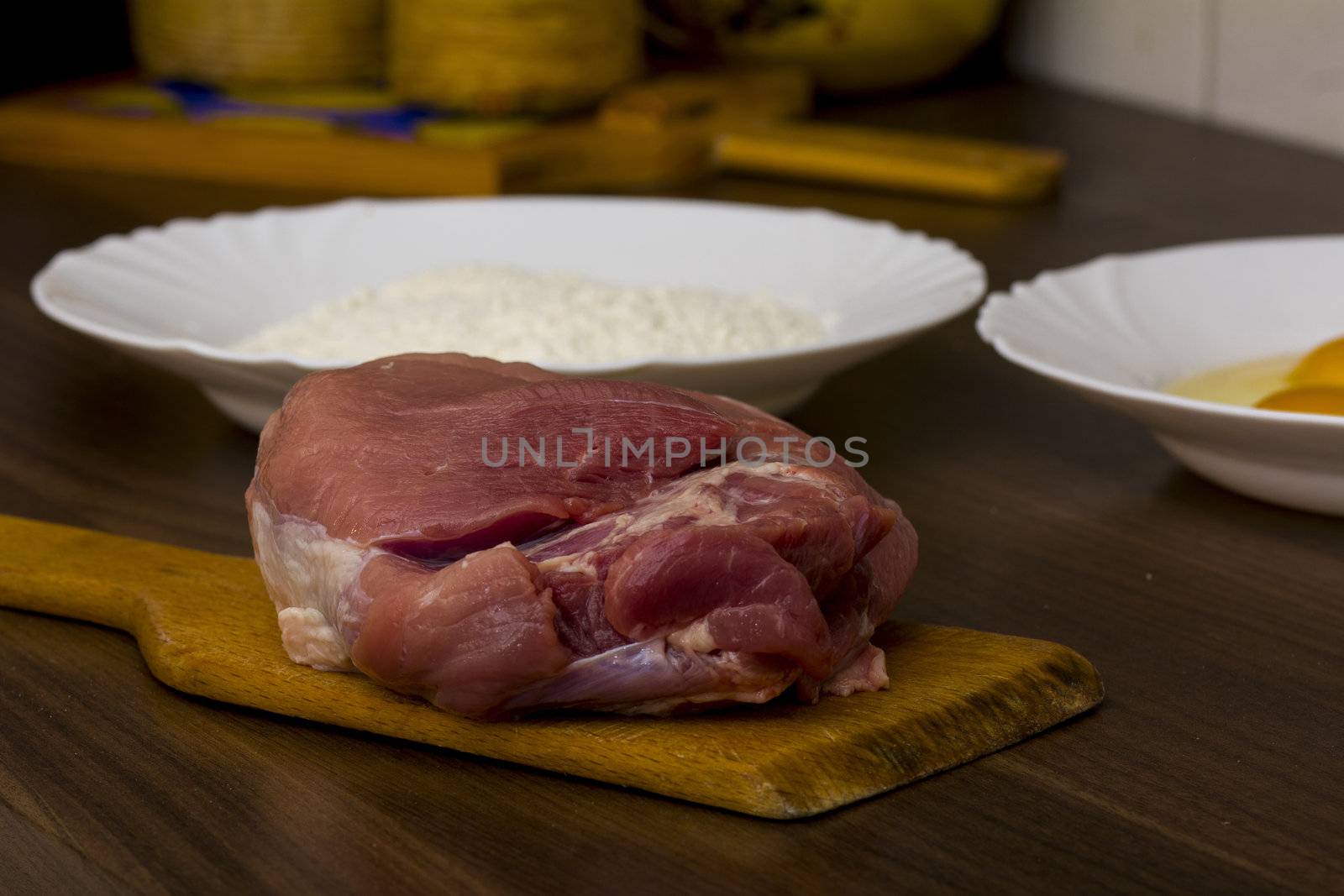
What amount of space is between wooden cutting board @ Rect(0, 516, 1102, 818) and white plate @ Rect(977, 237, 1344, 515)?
23cm

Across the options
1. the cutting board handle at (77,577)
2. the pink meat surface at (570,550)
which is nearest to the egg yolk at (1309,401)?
the pink meat surface at (570,550)

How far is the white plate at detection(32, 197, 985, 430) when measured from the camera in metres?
1.05

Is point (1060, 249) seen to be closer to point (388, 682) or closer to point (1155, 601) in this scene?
point (1155, 601)

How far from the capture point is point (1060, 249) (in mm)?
1729

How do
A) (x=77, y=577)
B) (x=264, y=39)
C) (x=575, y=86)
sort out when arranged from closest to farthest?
(x=77, y=577)
(x=575, y=86)
(x=264, y=39)

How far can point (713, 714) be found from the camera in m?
0.73

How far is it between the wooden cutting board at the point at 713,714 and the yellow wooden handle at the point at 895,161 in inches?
46.6

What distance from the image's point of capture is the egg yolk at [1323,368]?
1030 mm

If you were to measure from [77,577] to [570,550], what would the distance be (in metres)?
0.31

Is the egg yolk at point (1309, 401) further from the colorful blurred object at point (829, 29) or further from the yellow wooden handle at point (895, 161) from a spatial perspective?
the colorful blurred object at point (829, 29)

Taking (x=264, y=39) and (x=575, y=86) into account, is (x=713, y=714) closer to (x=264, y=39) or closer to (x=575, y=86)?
(x=575, y=86)

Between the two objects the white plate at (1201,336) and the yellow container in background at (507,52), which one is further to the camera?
the yellow container in background at (507,52)

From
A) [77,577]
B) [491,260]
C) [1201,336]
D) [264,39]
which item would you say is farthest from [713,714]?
[264,39]

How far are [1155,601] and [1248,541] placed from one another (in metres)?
0.11
